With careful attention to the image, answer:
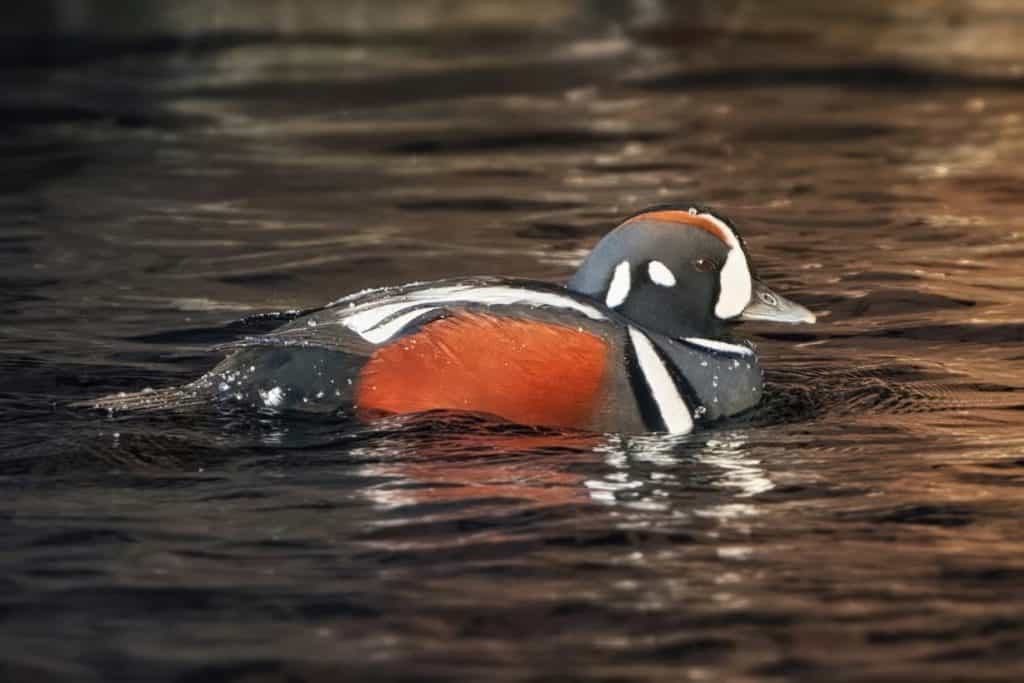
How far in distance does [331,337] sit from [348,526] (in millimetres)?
1007

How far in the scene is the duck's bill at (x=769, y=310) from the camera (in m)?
8.06

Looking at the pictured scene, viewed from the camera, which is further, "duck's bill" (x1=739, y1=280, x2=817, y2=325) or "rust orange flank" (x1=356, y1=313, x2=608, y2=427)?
"duck's bill" (x1=739, y1=280, x2=817, y2=325)

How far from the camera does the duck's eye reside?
784cm

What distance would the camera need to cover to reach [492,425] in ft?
24.5

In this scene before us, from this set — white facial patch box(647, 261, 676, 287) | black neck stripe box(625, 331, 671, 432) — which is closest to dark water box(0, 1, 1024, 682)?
black neck stripe box(625, 331, 671, 432)

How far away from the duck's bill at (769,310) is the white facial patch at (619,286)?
1.55 ft

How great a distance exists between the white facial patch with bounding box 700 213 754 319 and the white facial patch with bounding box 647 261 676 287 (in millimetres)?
210

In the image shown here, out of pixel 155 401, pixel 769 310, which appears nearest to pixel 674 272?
pixel 769 310

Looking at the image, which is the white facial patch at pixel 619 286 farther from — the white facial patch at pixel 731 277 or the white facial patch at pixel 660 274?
the white facial patch at pixel 731 277

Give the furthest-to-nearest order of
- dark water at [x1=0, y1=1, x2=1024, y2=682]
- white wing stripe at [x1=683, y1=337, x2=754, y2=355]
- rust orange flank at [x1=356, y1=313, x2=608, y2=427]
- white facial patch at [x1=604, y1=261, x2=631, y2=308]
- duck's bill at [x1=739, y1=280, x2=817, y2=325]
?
duck's bill at [x1=739, y1=280, x2=817, y2=325] < white wing stripe at [x1=683, y1=337, x2=754, y2=355] < white facial patch at [x1=604, y1=261, x2=631, y2=308] < rust orange flank at [x1=356, y1=313, x2=608, y2=427] < dark water at [x1=0, y1=1, x2=1024, y2=682]

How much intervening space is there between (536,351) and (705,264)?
778mm

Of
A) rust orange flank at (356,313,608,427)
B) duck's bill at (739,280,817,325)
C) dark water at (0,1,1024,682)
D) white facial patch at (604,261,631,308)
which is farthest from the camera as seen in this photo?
duck's bill at (739,280,817,325)

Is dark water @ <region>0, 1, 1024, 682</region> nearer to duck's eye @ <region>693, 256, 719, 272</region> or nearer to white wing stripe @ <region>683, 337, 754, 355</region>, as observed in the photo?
white wing stripe @ <region>683, 337, 754, 355</region>

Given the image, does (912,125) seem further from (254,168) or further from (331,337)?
(331,337)
